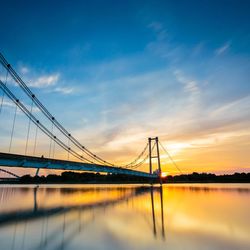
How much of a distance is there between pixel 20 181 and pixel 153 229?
100412mm

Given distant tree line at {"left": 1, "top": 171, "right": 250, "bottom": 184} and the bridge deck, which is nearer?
Answer: the bridge deck

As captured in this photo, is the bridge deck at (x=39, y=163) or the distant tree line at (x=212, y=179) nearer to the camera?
the bridge deck at (x=39, y=163)

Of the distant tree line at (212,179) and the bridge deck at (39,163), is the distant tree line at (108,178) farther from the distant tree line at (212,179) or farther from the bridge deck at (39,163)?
the bridge deck at (39,163)

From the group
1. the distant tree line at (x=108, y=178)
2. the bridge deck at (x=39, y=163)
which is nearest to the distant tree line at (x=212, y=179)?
the distant tree line at (x=108, y=178)

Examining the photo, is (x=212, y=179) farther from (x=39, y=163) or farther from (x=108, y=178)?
(x=39, y=163)

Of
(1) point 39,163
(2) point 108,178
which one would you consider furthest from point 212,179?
(1) point 39,163

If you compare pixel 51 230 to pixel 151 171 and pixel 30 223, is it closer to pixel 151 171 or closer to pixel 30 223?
A: pixel 30 223

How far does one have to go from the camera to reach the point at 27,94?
91.9ft

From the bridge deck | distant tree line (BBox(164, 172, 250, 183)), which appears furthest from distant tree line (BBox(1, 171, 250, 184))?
the bridge deck

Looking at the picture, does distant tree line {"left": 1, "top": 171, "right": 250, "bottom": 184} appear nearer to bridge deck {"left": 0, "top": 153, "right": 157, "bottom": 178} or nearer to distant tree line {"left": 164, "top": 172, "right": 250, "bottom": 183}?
distant tree line {"left": 164, "top": 172, "right": 250, "bottom": 183}

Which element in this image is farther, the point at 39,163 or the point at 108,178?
the point at 108,178

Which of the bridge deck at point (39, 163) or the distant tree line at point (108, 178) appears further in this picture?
the distant tree line at point (108, 178)

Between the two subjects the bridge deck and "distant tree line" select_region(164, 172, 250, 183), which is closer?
the bridge deck

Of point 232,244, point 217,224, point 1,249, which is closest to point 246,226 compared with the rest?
point 217,224
